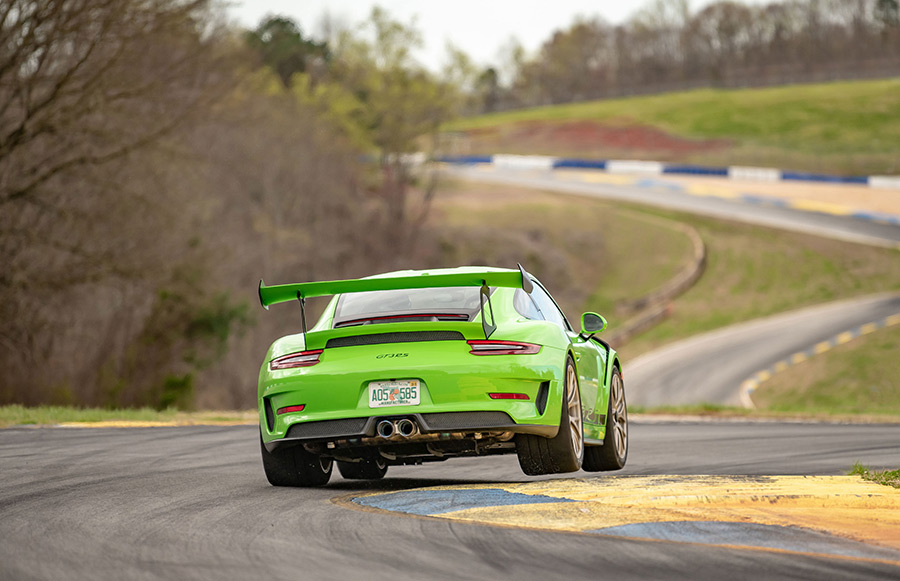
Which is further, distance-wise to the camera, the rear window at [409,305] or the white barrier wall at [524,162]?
the white barrier wall at [524,162]

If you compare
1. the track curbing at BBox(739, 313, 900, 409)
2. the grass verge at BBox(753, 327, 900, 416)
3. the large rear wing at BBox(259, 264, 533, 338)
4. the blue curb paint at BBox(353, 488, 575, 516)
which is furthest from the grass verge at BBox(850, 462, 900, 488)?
the track curbing at BBox(739, 313, 900, 409)

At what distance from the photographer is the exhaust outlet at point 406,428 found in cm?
796

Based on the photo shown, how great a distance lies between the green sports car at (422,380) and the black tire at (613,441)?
3.60 ft

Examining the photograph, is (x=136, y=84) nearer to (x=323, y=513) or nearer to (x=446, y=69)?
(x=323, y=513)

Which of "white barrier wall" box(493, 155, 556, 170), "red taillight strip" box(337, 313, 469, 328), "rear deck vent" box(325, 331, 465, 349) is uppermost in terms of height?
"white barrier wall" box(493, 155, 556, 170)

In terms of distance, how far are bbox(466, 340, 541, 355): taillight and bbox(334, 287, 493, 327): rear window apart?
0.27 meters

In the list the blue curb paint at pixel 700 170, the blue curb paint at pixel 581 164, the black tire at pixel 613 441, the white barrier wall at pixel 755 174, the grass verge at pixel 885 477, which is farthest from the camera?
the blue curb paint at pixel 581 164

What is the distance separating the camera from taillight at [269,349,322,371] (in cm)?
831

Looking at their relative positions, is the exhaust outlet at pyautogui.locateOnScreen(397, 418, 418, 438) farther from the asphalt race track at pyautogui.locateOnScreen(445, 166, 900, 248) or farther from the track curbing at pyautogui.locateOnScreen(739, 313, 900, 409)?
the asphalt race track at pyautogui.locateOnScreen(445, 166, 900, 248)

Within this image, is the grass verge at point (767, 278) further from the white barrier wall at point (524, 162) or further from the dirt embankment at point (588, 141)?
the dirt embankment at point (588, 141)

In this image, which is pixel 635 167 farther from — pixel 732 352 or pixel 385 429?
pixel 385 429

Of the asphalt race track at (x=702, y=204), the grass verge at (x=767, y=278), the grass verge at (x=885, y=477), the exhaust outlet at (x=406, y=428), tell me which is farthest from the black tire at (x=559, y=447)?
the asphalt race track at (x=702, y=204)

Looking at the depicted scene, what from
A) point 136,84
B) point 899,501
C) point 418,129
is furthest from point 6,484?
point 418,129

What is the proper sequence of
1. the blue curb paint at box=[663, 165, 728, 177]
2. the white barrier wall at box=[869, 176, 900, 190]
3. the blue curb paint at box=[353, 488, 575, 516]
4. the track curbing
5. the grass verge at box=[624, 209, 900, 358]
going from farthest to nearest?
the blue curb paint at box=[663, 165, 728, 177] < the white barrier wall at box=[869, 176, 900, 190] < the grass verge at box=[624, 209, 900, 358] < the track curbing < the blue curb paint at box=[353, 488, 575, 516]
